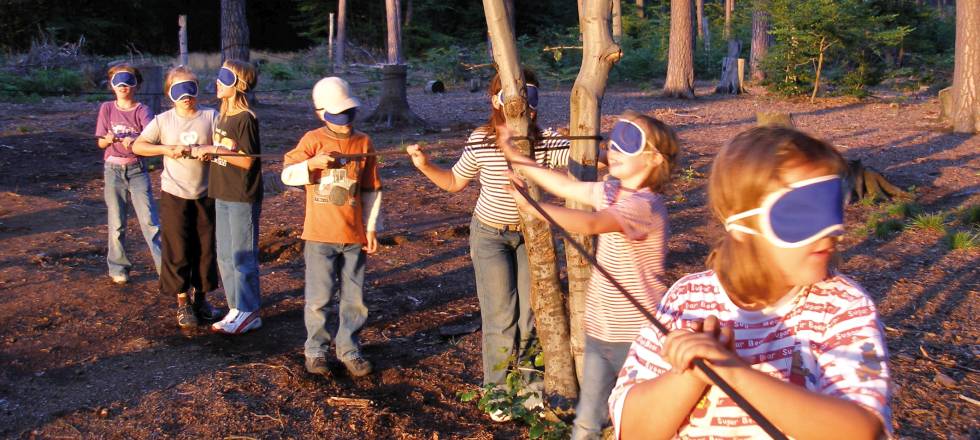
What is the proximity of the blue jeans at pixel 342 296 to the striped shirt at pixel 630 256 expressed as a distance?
2.08 meters

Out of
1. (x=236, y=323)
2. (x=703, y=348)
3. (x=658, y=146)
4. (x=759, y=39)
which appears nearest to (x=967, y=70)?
(x=759, y=39)

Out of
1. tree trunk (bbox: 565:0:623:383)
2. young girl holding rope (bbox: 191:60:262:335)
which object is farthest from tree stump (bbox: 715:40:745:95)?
tree trunk (bbox: 565:0:623:383)

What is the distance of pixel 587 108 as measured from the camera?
4031 millimetres

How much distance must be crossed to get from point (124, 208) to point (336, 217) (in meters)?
2.74

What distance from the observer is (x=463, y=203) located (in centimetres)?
1008

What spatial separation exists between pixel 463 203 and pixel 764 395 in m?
8.52

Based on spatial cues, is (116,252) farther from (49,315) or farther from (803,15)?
(803,15)

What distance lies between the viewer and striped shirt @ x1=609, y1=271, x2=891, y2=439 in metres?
1.69

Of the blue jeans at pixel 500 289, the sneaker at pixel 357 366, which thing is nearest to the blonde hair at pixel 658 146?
the blue jeans at pixel 500 289

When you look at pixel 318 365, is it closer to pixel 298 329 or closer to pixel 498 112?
pixel 298 329

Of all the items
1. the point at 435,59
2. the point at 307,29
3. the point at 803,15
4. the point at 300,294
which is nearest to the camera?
the point at 300,294

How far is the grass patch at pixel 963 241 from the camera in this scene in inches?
309

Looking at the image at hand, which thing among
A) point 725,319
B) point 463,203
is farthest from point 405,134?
point 725,319

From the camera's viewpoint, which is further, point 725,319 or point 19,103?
point 19,103
